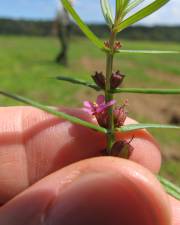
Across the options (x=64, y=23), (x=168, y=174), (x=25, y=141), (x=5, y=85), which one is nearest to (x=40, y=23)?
(x=64, y=23)

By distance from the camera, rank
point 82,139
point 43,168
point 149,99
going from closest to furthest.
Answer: point 82,139, point 43,168, point 149,99

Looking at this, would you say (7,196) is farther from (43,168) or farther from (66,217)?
(66,217)

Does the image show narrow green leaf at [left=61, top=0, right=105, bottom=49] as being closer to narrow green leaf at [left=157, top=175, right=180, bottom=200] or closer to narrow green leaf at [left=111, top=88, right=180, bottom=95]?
narrow green leaf at [left=111, top=88, right=180, bottom=95]

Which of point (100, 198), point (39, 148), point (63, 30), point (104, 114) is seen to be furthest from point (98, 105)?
point (63, 30)

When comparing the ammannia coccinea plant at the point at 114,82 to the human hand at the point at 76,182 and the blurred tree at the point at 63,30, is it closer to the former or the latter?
the human hand at the point at 76,182

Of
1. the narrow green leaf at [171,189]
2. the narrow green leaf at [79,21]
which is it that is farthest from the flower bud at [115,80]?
the narrow green leaf at [171,189]

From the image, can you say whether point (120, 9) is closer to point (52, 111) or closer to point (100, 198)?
point (52, 111)

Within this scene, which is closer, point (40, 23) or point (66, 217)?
point (66, 217)
